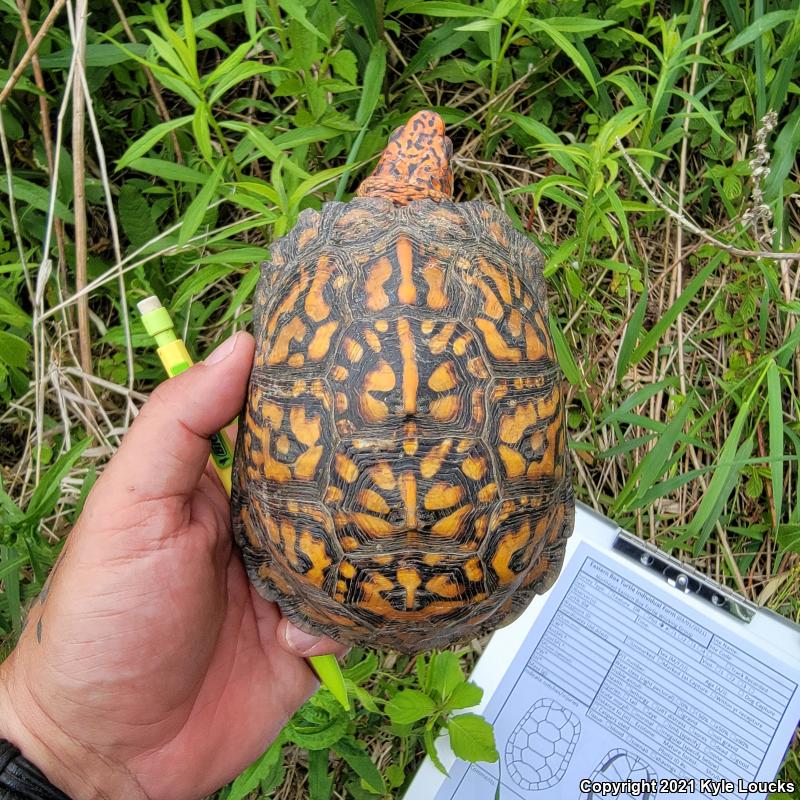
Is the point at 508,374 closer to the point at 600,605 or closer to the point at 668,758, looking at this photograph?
the point at 600,605

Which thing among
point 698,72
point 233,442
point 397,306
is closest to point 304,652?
point 233,442

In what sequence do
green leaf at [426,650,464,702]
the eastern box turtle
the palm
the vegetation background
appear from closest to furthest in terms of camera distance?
1. the eastern box turtle
2. the palm
3. green leaf at [426,650,464,702]
4. the vegetation background

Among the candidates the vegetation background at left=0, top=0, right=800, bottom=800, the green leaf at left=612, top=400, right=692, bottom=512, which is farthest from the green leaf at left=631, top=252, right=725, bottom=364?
the green leaf at left=612, top=400, right=692, bottom=512

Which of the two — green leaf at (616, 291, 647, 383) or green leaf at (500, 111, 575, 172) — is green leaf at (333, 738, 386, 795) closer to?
green leaf at (616, 291, 647, 383)

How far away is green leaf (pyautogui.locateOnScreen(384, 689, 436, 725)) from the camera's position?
1524mm

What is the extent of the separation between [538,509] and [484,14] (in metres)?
1.07

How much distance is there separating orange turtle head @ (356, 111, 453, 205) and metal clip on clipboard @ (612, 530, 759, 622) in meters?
1.03

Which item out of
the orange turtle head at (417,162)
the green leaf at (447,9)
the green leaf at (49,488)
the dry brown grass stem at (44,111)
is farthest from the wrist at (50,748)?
the green leaf at (447,9)

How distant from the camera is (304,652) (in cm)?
152

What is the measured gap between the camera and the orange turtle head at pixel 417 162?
5.36 ft

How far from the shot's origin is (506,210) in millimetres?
2008

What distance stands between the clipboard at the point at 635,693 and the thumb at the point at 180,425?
0.98m

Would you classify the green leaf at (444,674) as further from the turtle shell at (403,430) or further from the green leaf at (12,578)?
the green leaf at (12,578)

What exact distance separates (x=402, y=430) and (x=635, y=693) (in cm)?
116
